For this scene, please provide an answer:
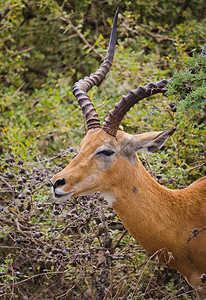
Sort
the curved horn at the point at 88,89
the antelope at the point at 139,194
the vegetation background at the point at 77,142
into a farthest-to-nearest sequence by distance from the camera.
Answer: the vegetation background at the point at 77,142
the curved horn at the point at 88,89
the antelope at the point at 139,194

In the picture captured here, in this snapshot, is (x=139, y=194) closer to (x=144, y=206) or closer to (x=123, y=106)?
(x=144, y=206)

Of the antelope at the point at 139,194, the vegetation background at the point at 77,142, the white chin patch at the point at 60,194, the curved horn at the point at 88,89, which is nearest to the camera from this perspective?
the white chin patch at the point at 60,194

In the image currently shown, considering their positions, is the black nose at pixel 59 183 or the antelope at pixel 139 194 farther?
the antelope at pixel 139 194

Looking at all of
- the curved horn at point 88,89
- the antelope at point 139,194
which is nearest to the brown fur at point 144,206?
the antelope at point 139,194

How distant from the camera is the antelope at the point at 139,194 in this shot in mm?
4039

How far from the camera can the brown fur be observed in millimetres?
4043

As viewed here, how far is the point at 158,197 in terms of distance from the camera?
4.15m

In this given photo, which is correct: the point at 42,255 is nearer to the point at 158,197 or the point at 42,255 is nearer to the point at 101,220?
the point at 101,220

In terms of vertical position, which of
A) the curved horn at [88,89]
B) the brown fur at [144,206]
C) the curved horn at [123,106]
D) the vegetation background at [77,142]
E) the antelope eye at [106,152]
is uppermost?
the curved horn at [123,106]

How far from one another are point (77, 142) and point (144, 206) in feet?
8.50

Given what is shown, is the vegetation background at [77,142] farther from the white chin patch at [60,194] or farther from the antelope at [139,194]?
the white chin patch at [60,194]

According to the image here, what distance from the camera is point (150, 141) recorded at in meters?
4.07

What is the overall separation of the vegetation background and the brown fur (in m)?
0.24

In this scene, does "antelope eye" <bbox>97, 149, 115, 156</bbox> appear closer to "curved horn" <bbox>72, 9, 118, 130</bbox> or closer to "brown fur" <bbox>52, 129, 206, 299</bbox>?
"brown fur" <bbox>52, 129, 206, 299</bbox>
